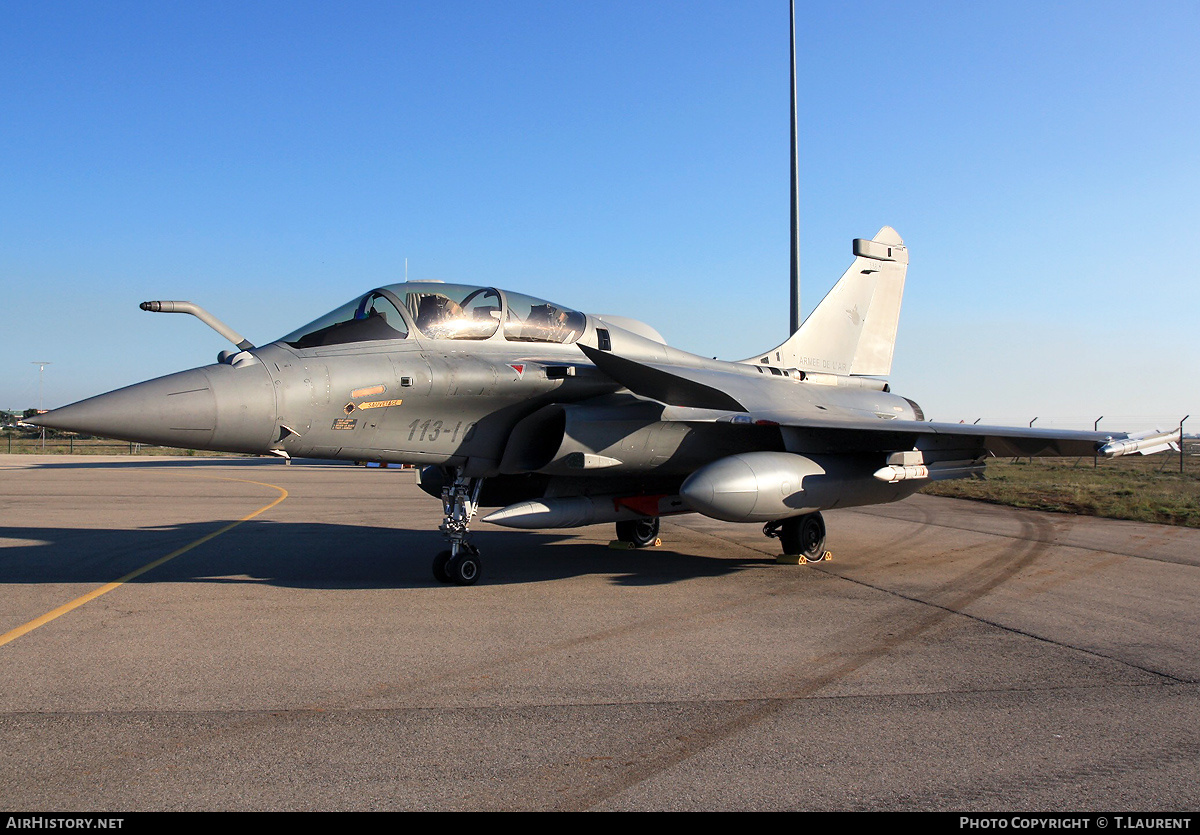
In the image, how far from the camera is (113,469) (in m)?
28.8

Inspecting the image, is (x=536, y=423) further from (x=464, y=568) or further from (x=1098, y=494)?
(x=1098, y=494)

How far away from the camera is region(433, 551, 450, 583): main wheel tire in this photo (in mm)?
8234

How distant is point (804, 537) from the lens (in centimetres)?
1041

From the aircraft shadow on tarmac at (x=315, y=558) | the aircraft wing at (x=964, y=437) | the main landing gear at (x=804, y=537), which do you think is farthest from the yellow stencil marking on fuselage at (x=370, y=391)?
the main landing gear at (x=804, y=537)

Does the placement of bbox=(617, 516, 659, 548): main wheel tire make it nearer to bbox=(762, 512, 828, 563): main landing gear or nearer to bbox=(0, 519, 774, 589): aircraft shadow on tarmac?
bbox=(0, 519, 774, 589): aircraft shadow on tarmac

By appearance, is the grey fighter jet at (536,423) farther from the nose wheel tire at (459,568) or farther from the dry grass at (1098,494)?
the dry grass at (1098,494)

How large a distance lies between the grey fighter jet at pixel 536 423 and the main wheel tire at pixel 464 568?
1 cm

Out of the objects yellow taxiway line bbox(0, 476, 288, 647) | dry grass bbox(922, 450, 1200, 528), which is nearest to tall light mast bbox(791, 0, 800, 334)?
dry grass bbox(922, 450, 1200, 528)

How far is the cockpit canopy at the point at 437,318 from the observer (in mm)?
7734

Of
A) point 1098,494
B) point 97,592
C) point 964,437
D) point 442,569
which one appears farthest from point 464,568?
point 1098,494

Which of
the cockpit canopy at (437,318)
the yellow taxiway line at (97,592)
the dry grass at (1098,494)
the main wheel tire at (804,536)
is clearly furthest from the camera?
the dry grass at (1098,494)

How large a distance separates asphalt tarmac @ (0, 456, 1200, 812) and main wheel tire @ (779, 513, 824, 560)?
35cm

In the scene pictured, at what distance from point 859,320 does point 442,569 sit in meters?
8.81
